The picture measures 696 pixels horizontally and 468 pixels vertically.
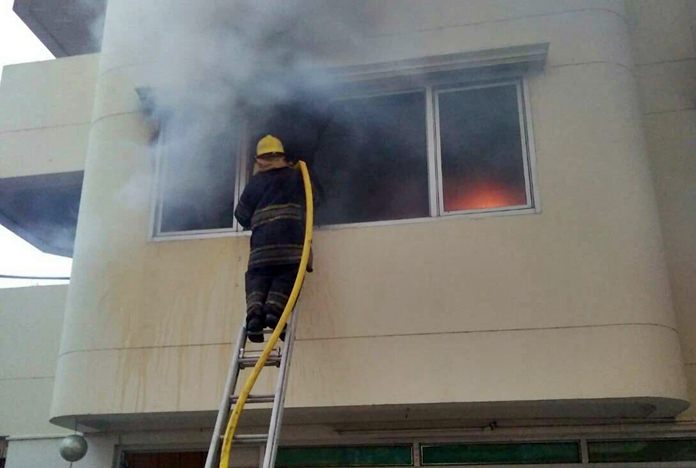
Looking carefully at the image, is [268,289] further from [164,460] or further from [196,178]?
[164,460]

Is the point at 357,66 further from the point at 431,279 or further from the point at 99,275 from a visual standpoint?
the point at 99,275

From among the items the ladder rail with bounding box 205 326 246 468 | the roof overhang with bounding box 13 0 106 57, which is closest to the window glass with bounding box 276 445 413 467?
the ladder rail with bounding box 205 326 246 468

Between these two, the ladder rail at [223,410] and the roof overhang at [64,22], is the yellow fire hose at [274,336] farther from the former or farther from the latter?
the roof overhang at [64,22]

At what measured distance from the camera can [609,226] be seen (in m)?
4.70

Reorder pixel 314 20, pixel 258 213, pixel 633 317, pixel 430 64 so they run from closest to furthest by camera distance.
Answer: pixel 633 317 → pixel 258 213 → pixel 430 64 → pixel 314 20

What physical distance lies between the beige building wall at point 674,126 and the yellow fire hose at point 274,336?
95.3 inches

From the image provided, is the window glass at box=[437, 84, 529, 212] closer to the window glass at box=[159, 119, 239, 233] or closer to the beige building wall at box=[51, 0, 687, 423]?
the beige building wall at box=[51, 0, 687, 423]

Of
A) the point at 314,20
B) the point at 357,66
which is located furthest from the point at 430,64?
the point at 314,20

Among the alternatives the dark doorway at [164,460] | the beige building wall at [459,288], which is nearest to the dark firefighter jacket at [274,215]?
the beige building wall at [459,288]

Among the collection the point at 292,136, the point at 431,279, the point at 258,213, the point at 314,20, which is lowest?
the point at 431,279

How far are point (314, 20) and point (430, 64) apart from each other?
0.96 meters

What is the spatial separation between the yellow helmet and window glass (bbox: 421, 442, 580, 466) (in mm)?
2165

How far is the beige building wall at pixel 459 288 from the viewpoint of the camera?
454cm

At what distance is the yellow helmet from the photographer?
5.02 metres
